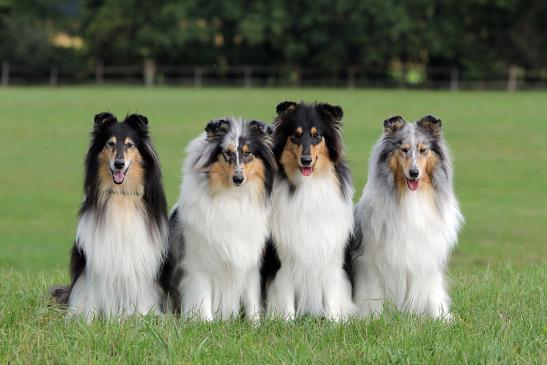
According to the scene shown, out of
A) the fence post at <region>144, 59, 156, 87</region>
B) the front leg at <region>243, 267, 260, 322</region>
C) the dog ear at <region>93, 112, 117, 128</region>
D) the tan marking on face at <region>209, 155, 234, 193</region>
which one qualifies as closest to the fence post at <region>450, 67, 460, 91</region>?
the fence post at <region>144, 59, 156, 87</region>

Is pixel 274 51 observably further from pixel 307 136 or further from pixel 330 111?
pixel 307 136

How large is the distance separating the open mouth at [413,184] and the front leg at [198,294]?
1.70 meters

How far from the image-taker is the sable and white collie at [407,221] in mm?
6344

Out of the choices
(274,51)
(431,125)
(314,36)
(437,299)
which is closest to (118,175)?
(431,125)

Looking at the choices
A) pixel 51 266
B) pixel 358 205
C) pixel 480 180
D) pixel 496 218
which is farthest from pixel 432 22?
pixel 358 205

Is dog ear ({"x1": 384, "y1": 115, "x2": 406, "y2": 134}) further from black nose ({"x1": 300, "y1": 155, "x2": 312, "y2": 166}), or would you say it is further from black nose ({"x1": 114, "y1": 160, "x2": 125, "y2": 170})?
black nose ({"x1": 114, "y1": 160, "x2": 125, "y2": 170})

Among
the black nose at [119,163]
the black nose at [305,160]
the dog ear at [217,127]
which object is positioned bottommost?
the black nose at [119,163]

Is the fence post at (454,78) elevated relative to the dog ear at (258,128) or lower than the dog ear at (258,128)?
elevated

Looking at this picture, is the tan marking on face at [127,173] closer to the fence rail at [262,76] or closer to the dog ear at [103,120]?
the dog ear at [103,120]

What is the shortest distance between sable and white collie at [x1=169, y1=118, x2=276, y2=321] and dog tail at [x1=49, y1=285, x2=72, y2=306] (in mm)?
1001

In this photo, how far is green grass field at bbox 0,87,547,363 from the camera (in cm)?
553

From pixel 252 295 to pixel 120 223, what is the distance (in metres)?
1.16

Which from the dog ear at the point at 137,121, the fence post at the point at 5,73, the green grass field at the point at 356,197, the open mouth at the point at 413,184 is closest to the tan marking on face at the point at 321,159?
the open mouth at the point at 413,184

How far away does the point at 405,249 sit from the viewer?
6.48 meters
